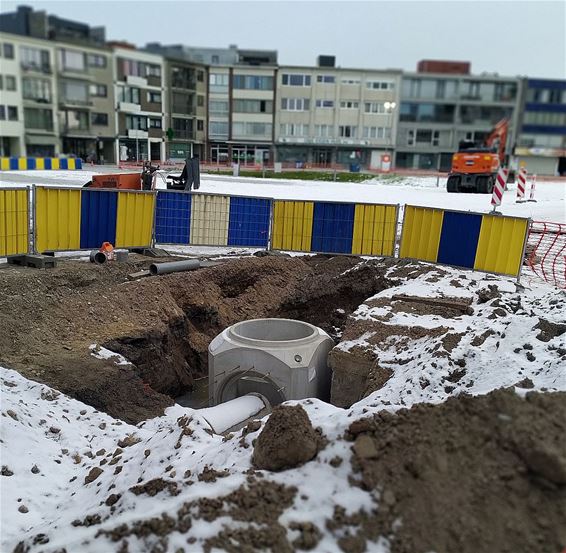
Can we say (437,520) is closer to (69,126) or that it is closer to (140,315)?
(69,126)

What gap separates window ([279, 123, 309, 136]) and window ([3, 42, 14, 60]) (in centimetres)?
3935

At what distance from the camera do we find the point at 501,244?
10.1 meters

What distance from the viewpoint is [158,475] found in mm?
4641

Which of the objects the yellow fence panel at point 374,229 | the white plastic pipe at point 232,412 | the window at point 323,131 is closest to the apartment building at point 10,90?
the white plastic pipe at point 232,412

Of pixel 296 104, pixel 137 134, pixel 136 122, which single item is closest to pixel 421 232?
pixel 137 134

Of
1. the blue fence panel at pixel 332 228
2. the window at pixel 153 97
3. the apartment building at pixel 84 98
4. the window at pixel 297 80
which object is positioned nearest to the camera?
the apartment building at pixel 84 98

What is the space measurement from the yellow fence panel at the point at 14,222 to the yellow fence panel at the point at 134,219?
→ 1871 millimetres

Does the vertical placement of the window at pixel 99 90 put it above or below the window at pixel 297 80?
below

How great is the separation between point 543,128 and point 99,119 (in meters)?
39.2

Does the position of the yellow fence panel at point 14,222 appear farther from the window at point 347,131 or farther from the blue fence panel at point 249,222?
the window at point 347,131

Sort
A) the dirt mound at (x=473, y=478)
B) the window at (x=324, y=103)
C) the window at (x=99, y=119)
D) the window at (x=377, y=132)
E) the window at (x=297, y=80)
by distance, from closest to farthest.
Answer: the dirt mound at (x=473, y=478)
the window at (x=99, y=119)
the window at (x=297, y=80)
the window at (x=324, y=103)
the window at (x=377, y=132)

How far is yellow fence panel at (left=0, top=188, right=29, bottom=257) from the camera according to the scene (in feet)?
31.5

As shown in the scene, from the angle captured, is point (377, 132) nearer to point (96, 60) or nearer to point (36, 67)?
point (96, 60)

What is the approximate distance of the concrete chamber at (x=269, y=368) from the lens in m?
7.63
